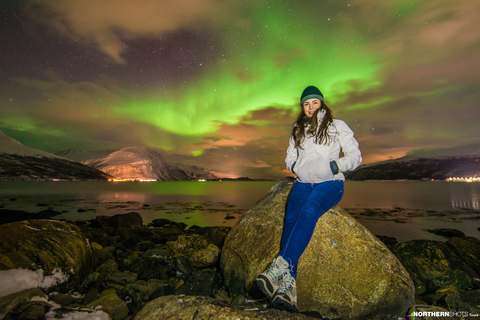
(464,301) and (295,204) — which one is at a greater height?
(295,204)

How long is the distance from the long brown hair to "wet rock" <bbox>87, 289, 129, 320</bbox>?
4315 mm

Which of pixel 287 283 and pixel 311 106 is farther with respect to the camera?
pixel 311 106

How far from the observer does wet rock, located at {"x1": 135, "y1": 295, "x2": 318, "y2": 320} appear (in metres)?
2.96

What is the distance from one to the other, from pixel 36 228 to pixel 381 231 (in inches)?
799

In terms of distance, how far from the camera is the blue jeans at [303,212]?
3.61m

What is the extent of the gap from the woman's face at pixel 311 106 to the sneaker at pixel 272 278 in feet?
8.74

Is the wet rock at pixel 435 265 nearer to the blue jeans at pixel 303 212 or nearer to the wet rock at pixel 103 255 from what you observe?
the blue jeans at pixel 303 212

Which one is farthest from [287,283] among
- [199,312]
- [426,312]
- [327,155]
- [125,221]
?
[125,221]

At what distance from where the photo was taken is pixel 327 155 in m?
4.29

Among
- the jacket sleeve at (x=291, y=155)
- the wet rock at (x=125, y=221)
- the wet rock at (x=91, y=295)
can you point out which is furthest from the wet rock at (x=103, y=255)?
the wet rock at (x=125, y=221)

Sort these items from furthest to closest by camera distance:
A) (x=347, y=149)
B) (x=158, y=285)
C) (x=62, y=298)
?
1. (x=158, y=285)
2. (x=62, y=298)
3. (x=347, y=149)

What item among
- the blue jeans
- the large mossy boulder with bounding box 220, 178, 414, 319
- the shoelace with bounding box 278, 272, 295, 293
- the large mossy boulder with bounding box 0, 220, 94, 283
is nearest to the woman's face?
the blue jeans

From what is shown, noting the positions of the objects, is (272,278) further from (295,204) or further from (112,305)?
(112,305)

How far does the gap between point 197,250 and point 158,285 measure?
212 centimetres
